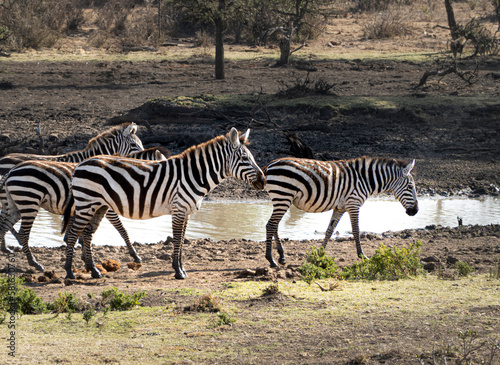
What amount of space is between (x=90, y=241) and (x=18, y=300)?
7.33 feet

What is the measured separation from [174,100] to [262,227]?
6.61 metres

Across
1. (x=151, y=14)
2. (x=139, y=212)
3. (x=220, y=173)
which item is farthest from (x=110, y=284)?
(x=151, y=14)

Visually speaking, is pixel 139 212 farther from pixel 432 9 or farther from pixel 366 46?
pixel 432 9

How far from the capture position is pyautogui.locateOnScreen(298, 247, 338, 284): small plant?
295 inches

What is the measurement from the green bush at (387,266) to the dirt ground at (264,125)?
718mm

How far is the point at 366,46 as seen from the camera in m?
26.8

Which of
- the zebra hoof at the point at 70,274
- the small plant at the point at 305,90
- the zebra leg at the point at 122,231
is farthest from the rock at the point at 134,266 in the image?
the small plant at the point at 305,90

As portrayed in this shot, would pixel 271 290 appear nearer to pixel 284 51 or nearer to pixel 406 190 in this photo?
pixel 406 190

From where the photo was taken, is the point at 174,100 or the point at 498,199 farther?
the point at 174,100

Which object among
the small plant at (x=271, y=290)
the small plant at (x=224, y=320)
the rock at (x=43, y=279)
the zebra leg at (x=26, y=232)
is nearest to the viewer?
the small plant at (x=224, y=320)

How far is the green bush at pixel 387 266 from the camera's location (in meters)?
7.74

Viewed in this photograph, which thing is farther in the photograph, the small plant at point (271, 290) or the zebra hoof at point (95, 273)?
the zebra hoof at point (95, 273)

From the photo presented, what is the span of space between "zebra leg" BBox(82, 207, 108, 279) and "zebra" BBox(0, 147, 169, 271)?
50cm

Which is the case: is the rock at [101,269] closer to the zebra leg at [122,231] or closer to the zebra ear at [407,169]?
the zebra leg at [122,231]
